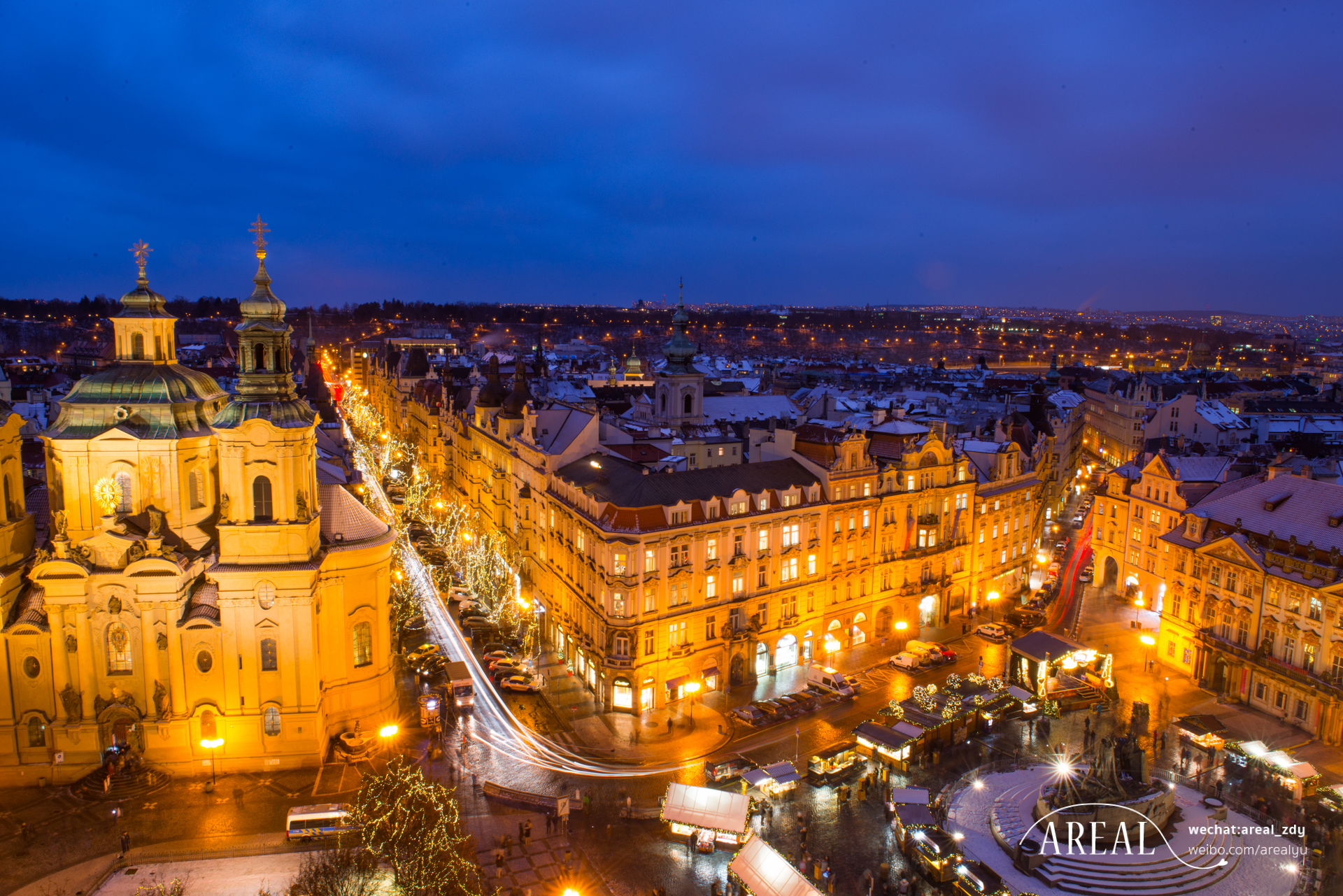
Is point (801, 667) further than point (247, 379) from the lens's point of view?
Yes

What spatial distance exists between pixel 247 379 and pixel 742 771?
32069 mm

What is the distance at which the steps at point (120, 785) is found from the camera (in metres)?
41.7

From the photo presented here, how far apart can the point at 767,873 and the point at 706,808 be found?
17.8 feet

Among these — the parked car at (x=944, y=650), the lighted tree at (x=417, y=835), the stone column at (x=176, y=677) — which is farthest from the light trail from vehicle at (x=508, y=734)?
the parked car at (x=944, y=650)

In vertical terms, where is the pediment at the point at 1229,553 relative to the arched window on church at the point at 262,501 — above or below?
below

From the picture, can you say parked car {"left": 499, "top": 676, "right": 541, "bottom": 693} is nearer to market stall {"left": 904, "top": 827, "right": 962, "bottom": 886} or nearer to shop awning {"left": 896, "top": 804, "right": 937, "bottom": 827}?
shop awning {"left": 896, "top": 804, "right": 937, "bottom": 827}

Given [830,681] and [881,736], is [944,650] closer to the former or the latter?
[830,681]

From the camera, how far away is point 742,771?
43156 mm

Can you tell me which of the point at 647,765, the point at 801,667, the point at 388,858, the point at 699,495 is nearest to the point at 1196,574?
the point at 801,667

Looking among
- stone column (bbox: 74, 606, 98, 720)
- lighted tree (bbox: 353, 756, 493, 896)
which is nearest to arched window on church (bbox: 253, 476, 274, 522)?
stone column (bbox: 74, 606, 98, 720)

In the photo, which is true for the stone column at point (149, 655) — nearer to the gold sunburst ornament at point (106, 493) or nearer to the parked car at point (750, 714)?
the gold sunburst ornament at point (106, 493)

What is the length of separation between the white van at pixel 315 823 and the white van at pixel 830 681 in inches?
1136

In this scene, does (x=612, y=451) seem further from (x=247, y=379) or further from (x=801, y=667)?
(x=247, y=379)

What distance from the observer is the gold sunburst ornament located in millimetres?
44344
